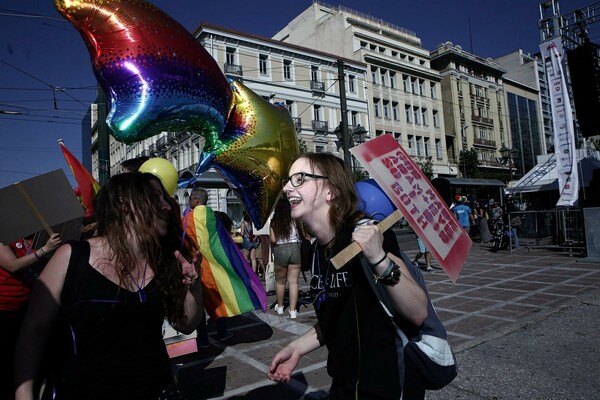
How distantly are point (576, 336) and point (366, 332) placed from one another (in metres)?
3.83

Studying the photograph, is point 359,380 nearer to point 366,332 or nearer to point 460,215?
point 366,332

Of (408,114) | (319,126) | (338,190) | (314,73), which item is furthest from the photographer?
(408,114)

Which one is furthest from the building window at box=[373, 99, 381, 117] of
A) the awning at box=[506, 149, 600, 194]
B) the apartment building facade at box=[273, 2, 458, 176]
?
the awning at box=[506, 149, 600, 194]

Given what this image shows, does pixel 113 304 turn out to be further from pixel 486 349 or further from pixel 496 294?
pixel 496 294

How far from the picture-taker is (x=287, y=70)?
3184cm

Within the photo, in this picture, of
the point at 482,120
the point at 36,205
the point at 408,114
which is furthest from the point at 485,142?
the point at 36,205

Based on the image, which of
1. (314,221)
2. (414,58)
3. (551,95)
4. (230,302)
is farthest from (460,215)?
(414,58)

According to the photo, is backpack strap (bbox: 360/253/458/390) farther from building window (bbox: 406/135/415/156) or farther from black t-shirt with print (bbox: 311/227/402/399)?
building window (bbox: 406/135/415/156)

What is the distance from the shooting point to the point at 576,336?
401cm

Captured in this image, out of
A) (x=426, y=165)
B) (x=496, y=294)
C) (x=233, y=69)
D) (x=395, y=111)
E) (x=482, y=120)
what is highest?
(x=233, y=69)

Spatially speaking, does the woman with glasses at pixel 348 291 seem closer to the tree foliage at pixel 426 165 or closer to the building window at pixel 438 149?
the tree foliage at pixel 426 165

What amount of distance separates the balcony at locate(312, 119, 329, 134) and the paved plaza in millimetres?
26769

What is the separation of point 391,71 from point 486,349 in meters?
39.0

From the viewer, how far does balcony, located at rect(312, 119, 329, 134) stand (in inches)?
1279
